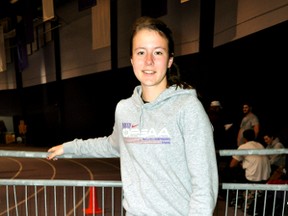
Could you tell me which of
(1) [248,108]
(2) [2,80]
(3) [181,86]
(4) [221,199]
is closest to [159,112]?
(3) [181,86]

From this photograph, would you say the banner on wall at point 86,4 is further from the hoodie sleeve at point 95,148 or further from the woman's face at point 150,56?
the woman's face at point 150,56

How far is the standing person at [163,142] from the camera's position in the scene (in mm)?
1206

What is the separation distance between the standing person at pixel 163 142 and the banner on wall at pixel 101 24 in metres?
10.9

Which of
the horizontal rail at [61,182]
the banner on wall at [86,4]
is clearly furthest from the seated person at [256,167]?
the banner on wall at [86,4]

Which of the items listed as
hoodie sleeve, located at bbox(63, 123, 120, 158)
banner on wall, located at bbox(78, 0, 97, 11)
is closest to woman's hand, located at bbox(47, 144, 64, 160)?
hoodie sleeve, located at bbox(63, 123, 120, 158)

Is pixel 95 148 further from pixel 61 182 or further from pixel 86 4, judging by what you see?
pixel 86 4

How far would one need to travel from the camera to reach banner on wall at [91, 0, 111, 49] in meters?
11.9

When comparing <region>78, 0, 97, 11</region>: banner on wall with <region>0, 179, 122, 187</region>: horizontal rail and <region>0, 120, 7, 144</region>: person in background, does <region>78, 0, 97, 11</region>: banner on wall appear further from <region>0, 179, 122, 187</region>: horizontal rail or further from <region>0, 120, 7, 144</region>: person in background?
<region>0, 120, 7, 144</region>: person in background

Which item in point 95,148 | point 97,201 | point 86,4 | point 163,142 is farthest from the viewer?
point 86,4

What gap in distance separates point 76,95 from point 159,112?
649 inches

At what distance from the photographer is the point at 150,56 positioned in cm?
134

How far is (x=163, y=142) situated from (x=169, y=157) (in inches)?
3.1

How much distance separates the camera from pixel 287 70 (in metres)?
6.63

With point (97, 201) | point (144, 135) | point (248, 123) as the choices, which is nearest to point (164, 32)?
point (144, 135)
